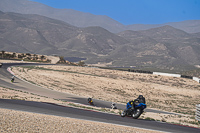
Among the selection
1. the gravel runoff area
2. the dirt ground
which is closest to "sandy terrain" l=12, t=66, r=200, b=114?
the dirt ground

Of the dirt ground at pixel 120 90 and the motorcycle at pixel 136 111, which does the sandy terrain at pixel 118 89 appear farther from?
the motorcycle at pixel 136 111

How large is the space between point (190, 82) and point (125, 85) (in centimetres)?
2717

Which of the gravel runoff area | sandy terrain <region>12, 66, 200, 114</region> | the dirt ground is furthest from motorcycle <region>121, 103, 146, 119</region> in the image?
sandy terrain <region>12, 66, 200, 114</region>

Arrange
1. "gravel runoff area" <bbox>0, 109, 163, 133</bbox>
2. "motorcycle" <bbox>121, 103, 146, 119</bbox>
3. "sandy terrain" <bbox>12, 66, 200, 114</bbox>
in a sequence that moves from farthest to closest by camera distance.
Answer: "sandy terrain" <bbox>12, 66, 200, 114</bbox> → "motorcycle" <bbox>121, 103, 146, 119</bbox> → "gravel runoff area" <bbox>0, 109, 163, 133</bbox>

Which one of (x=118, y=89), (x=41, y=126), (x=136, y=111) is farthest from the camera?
(x=118, y=89)

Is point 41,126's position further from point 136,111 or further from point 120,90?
point 120,90

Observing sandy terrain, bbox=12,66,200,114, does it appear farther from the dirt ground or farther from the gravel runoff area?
the gravel runoff area

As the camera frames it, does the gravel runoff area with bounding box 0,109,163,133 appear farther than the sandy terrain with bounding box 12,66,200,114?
No

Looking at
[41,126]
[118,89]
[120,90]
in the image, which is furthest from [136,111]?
[118,89]

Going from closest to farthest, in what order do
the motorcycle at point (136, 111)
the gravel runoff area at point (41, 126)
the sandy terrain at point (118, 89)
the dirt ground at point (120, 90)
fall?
the gravel runoff area at point (41, 126) < the motorcycle at point (136, 111) < the dirt ground at point (120, 90) < the sandy terrain at point (118, 89)

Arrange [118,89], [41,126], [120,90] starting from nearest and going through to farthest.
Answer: [41,126], [120,90], [118,89]

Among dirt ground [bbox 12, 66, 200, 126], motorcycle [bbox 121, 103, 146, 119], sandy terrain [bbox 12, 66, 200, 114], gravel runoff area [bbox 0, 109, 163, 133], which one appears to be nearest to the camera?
gravel runoff area [bbox 0, 109, 163, 133]

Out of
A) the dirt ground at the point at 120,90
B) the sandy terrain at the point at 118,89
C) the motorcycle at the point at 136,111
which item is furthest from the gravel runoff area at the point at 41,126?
the sandy terrain at the point at 118,89

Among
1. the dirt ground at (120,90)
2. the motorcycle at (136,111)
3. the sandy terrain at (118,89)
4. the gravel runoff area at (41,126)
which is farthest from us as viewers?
the sandy terrain at (118,89)
